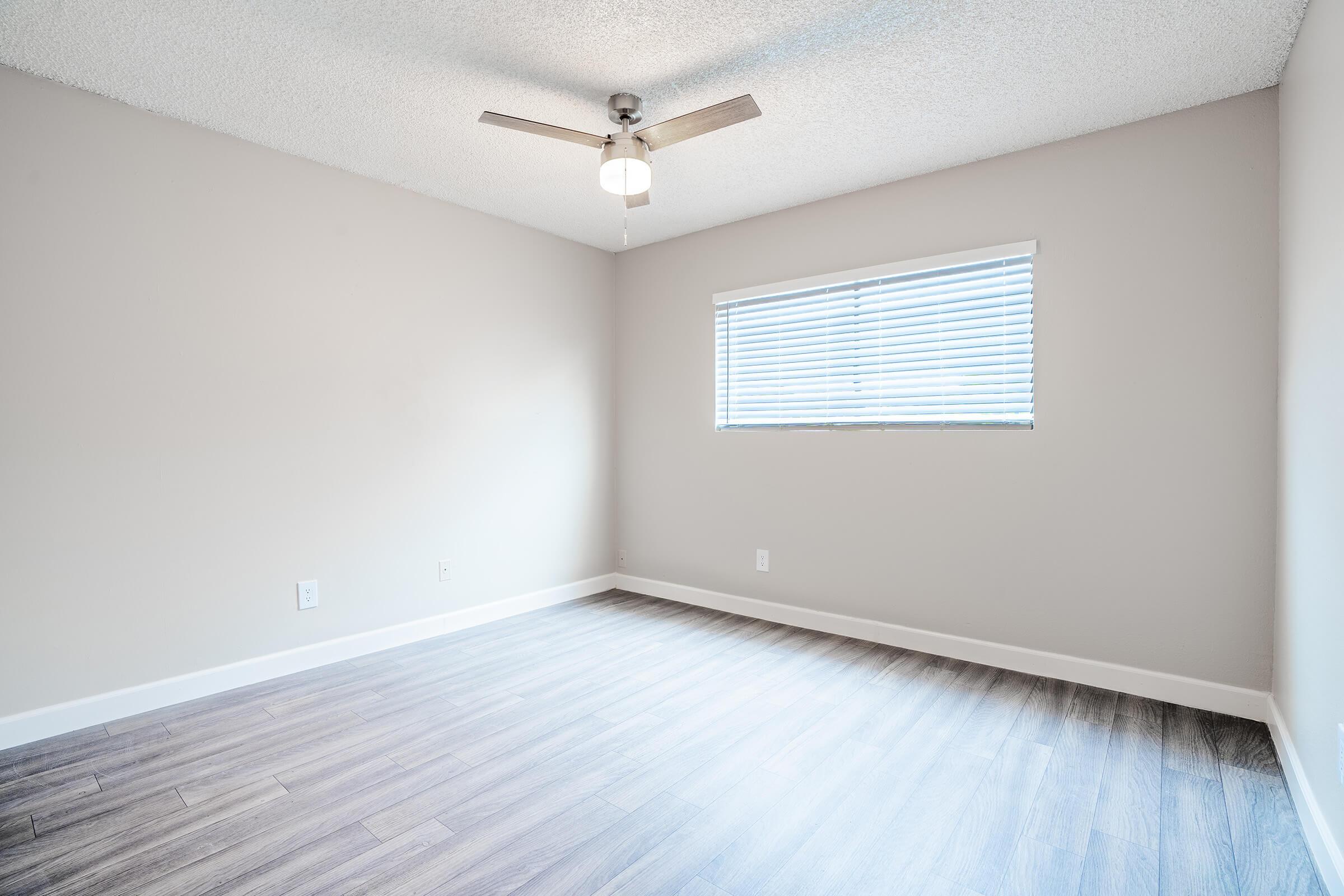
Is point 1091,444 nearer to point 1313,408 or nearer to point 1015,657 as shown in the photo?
point 1313,408

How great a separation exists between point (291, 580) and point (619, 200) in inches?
101

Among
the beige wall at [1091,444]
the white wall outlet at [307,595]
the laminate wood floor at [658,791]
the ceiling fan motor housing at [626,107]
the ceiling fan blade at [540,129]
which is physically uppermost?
the ceiling fan motor housing at [626,107]

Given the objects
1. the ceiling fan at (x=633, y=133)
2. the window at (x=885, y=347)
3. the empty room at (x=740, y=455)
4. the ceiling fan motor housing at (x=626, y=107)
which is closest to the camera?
the empty room at (x=740, y=455)

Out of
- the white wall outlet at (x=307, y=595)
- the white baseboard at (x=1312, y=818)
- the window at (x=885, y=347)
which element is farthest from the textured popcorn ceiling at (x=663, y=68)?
the white baseboard at (x=1312, y=818)

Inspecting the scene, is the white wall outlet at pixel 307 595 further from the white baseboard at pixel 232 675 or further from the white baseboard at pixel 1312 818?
the white baseboard at pixel 1312 818

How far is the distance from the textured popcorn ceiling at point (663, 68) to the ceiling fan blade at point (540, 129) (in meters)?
0.23

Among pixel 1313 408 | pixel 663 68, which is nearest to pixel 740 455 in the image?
pixel 663 68

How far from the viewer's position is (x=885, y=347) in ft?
11.2

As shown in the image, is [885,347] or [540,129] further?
[885,347]

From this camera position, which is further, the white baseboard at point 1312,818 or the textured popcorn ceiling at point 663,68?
the textured popcorn ceiling at point 663,68

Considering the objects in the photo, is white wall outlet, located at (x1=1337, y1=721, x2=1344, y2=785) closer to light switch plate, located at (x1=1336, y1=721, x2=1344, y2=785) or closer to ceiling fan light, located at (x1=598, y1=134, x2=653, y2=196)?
light switch plate, located at (x1=1336, y1=721, x2=1344, y2=785)

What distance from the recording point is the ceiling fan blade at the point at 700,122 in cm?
212

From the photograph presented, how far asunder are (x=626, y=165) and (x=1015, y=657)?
2.74 meters

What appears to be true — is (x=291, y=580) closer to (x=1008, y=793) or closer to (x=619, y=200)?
(x=619, y=200)
